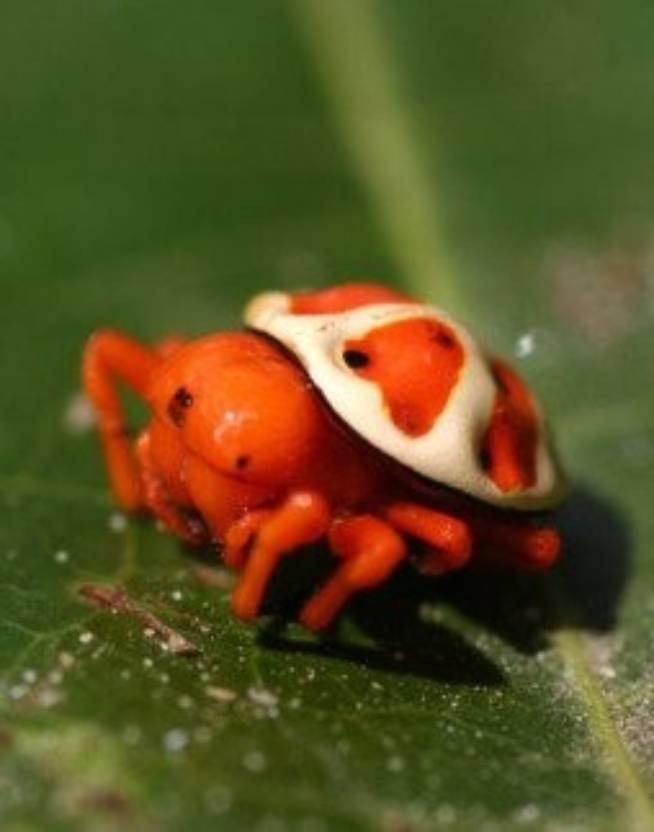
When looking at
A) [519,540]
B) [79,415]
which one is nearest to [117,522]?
[79,415]

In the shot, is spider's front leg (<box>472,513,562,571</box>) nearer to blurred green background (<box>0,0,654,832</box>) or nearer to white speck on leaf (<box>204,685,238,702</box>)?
blurred green background (<box>0,0,654,832</box>)

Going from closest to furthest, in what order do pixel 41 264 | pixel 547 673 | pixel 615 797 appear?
pixel 615 797 → pixel 547 673 → pixel 41 264

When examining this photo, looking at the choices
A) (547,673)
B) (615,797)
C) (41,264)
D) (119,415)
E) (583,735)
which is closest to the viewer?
(615,797)

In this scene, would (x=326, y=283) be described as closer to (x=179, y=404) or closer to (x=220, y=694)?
(x=179, y=404)

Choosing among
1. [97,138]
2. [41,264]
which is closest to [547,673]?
[41,264]

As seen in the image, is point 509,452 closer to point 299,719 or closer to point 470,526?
point 470,526
